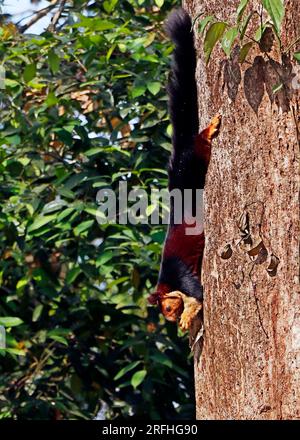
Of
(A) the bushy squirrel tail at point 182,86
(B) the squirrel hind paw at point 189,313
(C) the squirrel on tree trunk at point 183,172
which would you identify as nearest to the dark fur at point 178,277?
(C) the squirrel on tree trunk at point 183,172

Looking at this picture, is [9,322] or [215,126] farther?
[9,322]

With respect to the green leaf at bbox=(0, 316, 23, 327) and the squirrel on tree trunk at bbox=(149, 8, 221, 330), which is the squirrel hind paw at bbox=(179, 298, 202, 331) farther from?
the green leaf at bbox=(0, 316, 23, 327)

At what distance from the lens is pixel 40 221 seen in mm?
4016

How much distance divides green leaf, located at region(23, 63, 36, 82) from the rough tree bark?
202 centimetres

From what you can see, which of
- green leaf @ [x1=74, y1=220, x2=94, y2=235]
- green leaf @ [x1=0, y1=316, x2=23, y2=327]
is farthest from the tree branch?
green leaf @ [x1=0, y1=316, x2=23, y2=327]

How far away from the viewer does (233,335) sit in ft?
6.77

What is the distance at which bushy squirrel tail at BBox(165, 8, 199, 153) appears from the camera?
9.29 ft

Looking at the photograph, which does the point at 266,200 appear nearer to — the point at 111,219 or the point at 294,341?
the point at 294,341

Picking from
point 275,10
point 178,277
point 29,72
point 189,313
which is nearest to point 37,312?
point 29,72

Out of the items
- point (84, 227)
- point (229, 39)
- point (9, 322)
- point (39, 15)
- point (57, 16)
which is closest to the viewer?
point (229, 39)

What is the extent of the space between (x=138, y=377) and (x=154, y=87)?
1324mm

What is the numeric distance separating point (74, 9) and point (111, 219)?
126 cm

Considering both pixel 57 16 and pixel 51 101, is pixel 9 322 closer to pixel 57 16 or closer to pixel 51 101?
pixel 51 101
